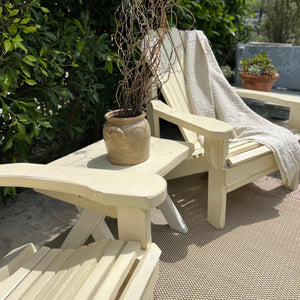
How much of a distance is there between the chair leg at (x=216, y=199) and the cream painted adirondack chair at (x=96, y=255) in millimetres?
878

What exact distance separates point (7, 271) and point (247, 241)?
1239 millimetres

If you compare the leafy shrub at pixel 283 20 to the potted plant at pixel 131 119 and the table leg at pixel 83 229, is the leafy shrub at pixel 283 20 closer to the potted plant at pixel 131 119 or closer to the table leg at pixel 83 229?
the potted plant at pixel 131 119

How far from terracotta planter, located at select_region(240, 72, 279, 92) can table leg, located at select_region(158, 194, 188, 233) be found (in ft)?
7.27

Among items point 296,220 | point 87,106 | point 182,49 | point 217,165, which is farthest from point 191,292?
point 182,49

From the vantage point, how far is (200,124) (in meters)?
1.64

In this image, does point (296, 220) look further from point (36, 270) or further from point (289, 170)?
point (36, 270)

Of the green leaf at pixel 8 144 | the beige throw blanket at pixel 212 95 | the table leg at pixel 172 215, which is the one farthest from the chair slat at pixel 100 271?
the beige throw blanket at pixel 212 95

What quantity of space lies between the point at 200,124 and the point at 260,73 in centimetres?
211

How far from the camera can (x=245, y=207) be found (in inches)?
80.3

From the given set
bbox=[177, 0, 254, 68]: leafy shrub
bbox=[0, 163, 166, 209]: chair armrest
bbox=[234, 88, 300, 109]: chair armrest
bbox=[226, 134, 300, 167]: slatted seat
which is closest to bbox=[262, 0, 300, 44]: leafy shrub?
bbox=[177, 0, 254, 68]: leafy shrub

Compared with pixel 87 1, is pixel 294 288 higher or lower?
lower

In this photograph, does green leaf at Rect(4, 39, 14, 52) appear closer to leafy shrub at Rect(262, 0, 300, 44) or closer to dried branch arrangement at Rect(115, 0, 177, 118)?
dried branch arrangement at Rect(115, 0, 177, 118)

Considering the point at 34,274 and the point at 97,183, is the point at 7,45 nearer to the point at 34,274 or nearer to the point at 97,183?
the point at 97,183

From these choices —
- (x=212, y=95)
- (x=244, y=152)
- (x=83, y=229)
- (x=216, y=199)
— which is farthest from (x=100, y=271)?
(x=212, y=95)
